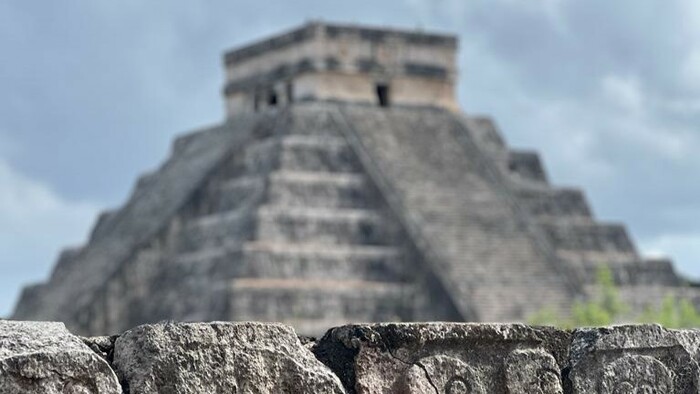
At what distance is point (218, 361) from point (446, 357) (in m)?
0.85

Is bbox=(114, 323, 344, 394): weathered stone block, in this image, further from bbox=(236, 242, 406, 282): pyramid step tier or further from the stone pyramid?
bbox=(236, 242, 406, 282): pyramid step tier

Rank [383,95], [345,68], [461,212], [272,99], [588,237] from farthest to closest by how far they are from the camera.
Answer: [272,99]
[383,95]
[588,237]
[345,68]
[461,212]

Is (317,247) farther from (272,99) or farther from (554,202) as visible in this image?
(554,202)

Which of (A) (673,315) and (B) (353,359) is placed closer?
(B) (353,359)

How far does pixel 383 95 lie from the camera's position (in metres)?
42.3

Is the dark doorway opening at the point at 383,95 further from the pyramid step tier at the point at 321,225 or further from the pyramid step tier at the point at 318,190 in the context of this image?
the pyramid step tier at the point at 321,225

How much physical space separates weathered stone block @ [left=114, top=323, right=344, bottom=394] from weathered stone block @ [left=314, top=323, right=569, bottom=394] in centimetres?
16

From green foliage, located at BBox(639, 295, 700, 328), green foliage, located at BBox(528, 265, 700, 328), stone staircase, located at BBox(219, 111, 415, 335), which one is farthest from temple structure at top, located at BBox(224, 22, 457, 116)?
green foliage, located at BBox(639, 295, 700, 328)

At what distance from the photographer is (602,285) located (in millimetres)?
38562

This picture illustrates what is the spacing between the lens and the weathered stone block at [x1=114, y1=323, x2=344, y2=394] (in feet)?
15.6

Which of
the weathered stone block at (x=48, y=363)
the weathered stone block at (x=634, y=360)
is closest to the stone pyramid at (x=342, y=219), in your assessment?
the weathered stone block at (x=634, y=360)

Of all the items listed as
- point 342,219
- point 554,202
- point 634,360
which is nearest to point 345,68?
point 342,219

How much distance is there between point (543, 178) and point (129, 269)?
411 inches

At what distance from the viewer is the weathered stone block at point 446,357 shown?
5238 millimetres
